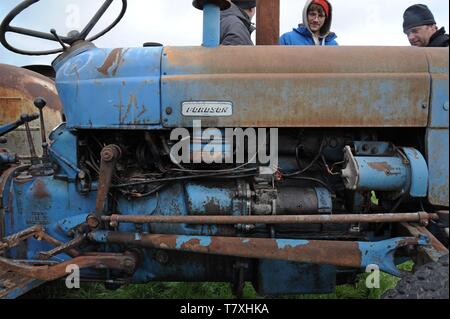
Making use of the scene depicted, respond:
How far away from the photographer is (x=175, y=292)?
3773mm

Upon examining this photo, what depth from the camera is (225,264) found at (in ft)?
9.53

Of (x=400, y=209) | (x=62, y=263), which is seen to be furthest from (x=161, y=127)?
(x=400, y=209)

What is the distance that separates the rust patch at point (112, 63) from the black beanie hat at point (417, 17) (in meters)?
2.38

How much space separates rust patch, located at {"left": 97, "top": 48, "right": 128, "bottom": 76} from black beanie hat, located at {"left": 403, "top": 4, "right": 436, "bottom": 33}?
2.38 metres

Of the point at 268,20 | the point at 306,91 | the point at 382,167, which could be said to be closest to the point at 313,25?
the point at 268,20

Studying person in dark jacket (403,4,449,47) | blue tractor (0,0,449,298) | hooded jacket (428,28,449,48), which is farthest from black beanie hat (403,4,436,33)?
blue tractor (0,0,449,298)

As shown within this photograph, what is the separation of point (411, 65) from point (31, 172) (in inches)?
93.4

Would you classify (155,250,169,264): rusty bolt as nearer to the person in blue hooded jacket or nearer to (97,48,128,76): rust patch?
(97,48,128,76): rust patch

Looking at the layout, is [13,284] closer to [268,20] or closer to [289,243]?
[289,243]

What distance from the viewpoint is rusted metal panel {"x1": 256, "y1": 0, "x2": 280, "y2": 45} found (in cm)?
312

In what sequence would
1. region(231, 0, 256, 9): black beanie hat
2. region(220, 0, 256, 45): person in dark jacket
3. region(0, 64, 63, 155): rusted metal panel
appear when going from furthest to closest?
region(0, 64, 63, 155): rusted metal panel
region(231, 0, 256, 9): black beanie hat
region(220, 0, 256, 45): person in dark jacket
